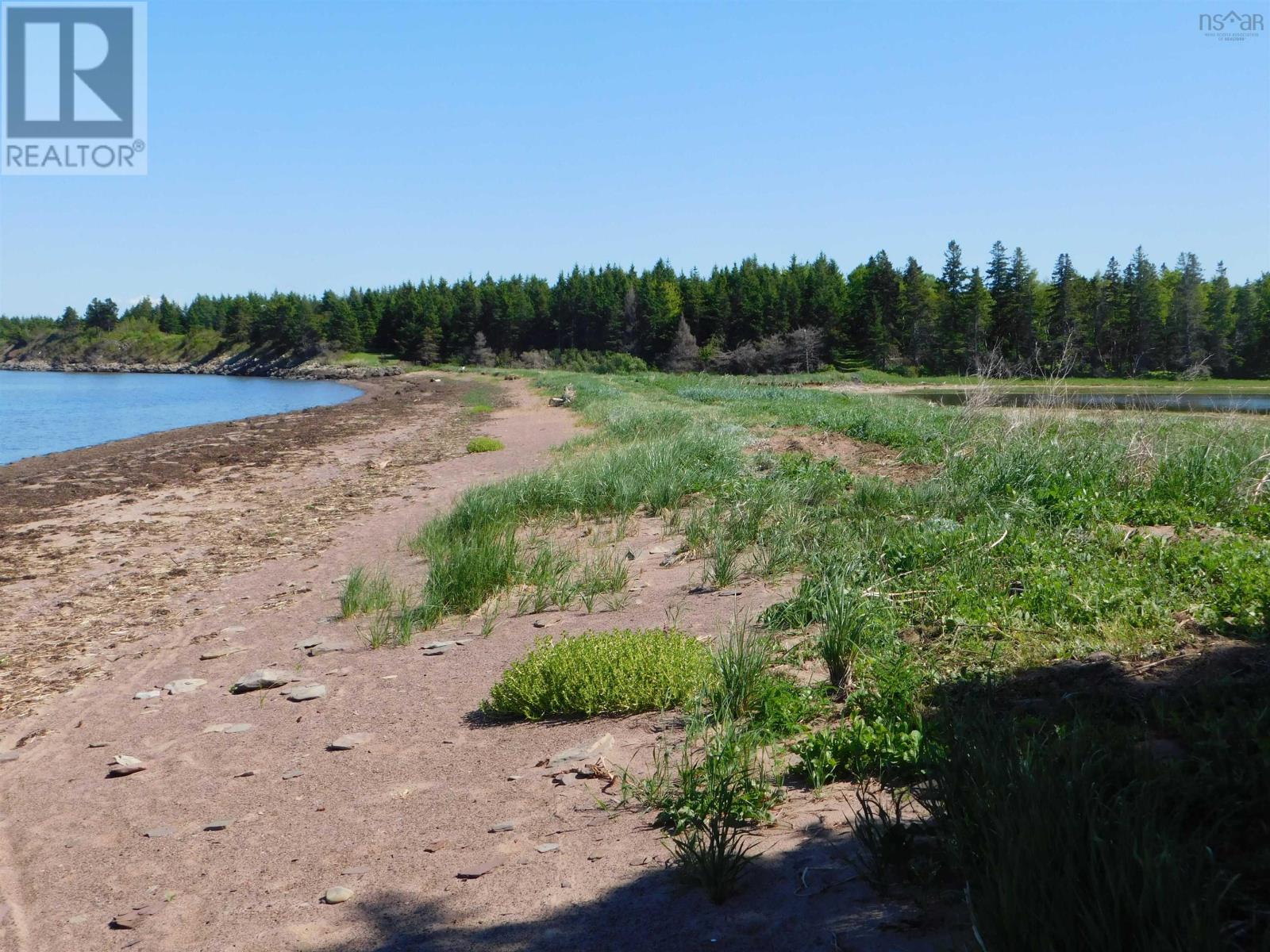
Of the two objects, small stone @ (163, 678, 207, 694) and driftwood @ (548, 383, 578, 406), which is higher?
driftwood @ (548, 383, 578, 406)

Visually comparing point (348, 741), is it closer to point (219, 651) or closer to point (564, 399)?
point (219, 651)

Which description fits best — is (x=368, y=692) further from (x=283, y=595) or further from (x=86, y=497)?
(x=86, y=497)

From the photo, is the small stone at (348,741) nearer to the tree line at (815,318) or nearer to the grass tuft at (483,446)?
the grass tuft at (483,446)

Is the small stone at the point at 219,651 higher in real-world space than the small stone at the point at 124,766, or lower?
higher

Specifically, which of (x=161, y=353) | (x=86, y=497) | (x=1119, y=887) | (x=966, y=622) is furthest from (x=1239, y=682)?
(x=161, y=353)

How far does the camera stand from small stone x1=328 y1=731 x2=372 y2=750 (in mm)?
5316

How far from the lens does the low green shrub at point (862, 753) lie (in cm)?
375

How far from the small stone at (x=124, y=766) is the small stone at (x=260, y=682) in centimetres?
120

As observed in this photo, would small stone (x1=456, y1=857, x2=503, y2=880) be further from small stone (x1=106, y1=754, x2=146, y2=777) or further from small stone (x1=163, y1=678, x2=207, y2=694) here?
small stone (x1=163, y1=678, x2=207, y2=694)

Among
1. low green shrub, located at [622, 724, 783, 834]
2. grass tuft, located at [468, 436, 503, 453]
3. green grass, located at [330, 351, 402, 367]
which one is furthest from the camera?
green grass, located at [330, 351, 402, 367]

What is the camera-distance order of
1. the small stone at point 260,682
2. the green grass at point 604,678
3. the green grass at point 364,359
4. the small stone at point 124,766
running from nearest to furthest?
the green grass at point 604,678, the small stone at point 124,766, the small stone at point 260,682, the green grass at point 364,359

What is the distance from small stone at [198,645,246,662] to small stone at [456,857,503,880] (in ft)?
15.3

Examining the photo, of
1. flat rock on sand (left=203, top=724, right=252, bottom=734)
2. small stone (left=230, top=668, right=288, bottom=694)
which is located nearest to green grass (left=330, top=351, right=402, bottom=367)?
small stone (left=230, top=668, right=288, bottom=694)

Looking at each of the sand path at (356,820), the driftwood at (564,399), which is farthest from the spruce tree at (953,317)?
the sand path at (356,820)
